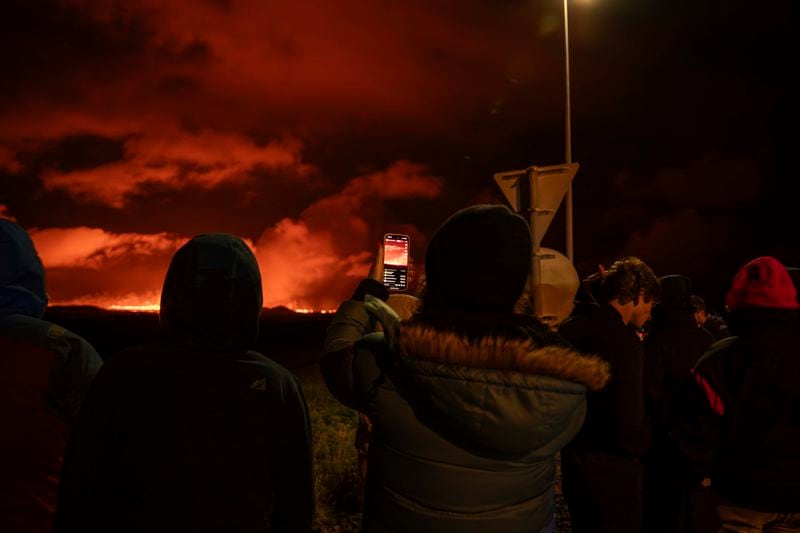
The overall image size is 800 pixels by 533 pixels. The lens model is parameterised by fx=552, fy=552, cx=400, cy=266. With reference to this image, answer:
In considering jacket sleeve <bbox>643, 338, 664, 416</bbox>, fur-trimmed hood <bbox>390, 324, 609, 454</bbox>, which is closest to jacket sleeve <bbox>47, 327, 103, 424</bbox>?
fur-trimmed hood <bbox>390, 324, 609, 454</bbox>

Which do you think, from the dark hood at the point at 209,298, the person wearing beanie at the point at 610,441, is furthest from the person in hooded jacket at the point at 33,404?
the person wearing beanie at the point at 610,441

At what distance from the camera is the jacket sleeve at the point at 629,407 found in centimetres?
302

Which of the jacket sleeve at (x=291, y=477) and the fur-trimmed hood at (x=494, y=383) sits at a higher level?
the fur-trimmed hood at (x=494, y=383)

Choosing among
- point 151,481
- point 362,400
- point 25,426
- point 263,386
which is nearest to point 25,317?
point 25,426

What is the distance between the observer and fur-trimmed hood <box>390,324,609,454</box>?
5.40ft

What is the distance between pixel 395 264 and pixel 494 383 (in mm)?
2201

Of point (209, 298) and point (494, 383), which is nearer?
point (494, 383)

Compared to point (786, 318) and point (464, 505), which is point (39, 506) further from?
point (786, 318)

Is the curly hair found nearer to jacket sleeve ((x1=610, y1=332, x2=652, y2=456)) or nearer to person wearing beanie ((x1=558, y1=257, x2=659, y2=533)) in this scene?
person wearing beanie ((x1=558, y1=257, x2=659, y2=533))

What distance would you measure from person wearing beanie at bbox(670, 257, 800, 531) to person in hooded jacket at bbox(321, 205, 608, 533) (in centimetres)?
98

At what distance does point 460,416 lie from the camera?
1653 millimetres

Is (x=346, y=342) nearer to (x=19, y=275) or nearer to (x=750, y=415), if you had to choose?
(x=19, y=275)

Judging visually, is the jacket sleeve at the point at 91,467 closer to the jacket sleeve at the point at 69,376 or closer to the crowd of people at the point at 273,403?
the crowd of people at the point at 273,403

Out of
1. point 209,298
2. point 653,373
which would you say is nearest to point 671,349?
point 653,373
